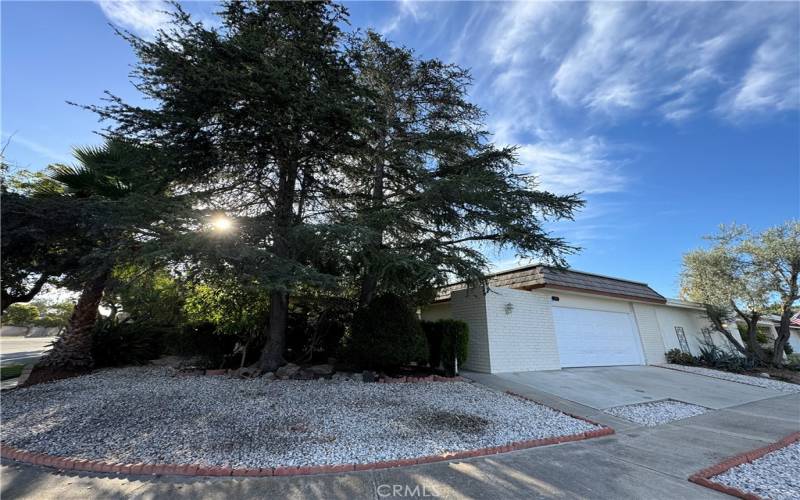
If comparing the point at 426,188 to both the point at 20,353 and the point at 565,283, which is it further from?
the point at 20,353

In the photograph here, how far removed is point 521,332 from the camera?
10.3 metres

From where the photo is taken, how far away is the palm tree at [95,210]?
250 inches

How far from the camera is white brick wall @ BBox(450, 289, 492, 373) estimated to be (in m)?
9.70

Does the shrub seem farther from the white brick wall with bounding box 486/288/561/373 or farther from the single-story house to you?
the white brick wall with bounding box 486/288/561/373

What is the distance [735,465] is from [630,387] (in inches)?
208

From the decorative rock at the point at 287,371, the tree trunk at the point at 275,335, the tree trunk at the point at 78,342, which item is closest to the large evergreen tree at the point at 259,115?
the tree trunk at the point at 275,335

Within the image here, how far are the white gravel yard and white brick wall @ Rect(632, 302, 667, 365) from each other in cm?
1021

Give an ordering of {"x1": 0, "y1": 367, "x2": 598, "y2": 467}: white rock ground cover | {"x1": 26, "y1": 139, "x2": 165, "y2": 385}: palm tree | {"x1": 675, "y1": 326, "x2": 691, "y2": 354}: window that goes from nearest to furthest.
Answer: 1. {"x1": 0, "y1": 367, "x2": 598, "y2": 467}: white rock ground cover
2. {"x1": 26, "y1": 139, "x2": 165, "y2": 385}: palm tree
3. {"x1": 675, "y1": 326, "x2": 691, "y2": 354}: window

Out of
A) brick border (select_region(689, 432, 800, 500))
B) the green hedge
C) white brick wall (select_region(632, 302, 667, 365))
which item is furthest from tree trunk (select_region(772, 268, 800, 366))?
the green hedge

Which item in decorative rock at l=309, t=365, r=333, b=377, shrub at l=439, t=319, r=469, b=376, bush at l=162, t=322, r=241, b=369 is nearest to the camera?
decorative rock at l=309, t=365, r=333, b=377

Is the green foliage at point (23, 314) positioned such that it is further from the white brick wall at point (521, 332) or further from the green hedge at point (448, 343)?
the white brick wall at point (521, 332)

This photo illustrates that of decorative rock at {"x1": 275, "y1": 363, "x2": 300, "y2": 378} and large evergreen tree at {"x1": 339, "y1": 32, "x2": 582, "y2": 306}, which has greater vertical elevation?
large evergreen tree at {"x1": 339, "y1": 32, "x2": 582, "y2": 306}

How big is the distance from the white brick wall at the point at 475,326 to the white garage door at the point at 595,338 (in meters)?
3.24

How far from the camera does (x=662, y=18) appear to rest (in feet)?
24.4
